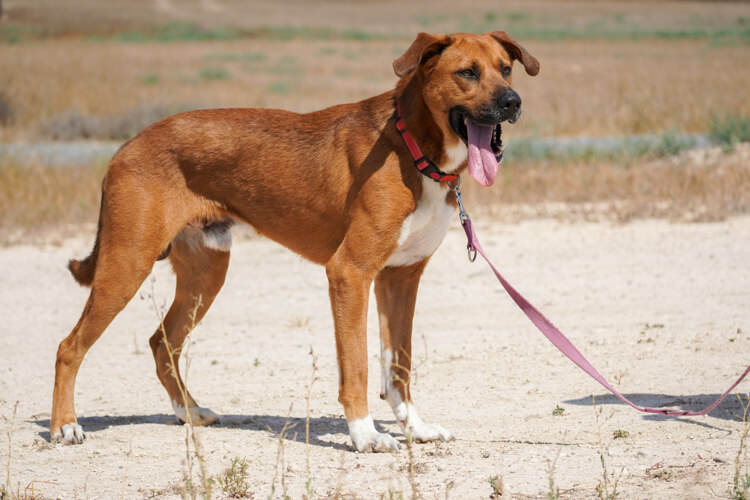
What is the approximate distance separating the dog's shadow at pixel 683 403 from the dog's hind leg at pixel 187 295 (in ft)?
7.28

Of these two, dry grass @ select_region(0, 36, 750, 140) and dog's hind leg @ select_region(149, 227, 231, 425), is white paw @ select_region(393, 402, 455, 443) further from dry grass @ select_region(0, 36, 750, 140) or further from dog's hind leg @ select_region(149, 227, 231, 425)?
dry grass @ select_region(0, 36, 750, 140)

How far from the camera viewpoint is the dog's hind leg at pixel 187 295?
5523 mm

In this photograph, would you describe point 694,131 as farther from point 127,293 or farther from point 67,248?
point 127,293

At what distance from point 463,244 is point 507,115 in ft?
18.8

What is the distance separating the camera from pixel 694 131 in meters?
15.9

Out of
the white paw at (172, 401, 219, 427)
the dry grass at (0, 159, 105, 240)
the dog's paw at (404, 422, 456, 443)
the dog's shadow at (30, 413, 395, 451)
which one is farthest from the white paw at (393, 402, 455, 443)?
the dry grass at (0, 159, 105, 240)

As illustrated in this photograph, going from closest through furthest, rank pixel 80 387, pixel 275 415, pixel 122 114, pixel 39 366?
pixel 275 415, pixel 80 387, pixel 39 366, pixel 122 114

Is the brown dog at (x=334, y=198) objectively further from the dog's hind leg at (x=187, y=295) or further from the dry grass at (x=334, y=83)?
the dry grass at (x=334, y=83)

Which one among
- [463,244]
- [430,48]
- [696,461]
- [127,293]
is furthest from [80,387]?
[463,244]

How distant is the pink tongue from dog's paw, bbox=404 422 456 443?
52.7 inches

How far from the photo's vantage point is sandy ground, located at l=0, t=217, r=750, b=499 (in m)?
4.44

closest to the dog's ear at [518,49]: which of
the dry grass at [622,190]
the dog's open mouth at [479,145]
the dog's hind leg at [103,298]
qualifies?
the dog's open mouth at [479,145]

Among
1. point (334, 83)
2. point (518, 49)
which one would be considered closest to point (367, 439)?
point (518, 49)

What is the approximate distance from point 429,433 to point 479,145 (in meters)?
1.53
